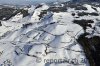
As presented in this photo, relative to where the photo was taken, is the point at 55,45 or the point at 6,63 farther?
the point at 55,45

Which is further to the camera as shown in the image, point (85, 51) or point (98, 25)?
point (98, 25)

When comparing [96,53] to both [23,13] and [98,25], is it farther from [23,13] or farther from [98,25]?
[23,13]

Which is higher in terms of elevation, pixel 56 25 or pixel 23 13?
pixel 56 25

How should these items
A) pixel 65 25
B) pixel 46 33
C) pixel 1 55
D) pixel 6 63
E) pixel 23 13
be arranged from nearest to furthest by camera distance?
pixel 6 63 < pixel 1 55 < pixel 46 33 < pixel 65 25 < pixel 23 13

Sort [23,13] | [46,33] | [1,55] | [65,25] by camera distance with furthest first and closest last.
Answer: [23,13] < [65,25] < [46,33] < [1,55]

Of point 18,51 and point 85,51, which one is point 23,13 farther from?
point 85,51

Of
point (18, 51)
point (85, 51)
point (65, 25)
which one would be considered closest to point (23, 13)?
point (65, 25)

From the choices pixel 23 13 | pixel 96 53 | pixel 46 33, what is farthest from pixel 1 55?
pixel 23 13

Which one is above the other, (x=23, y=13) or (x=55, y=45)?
(x=55, y=45)

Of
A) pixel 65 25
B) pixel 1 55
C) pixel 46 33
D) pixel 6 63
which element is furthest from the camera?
pixel 65 25
